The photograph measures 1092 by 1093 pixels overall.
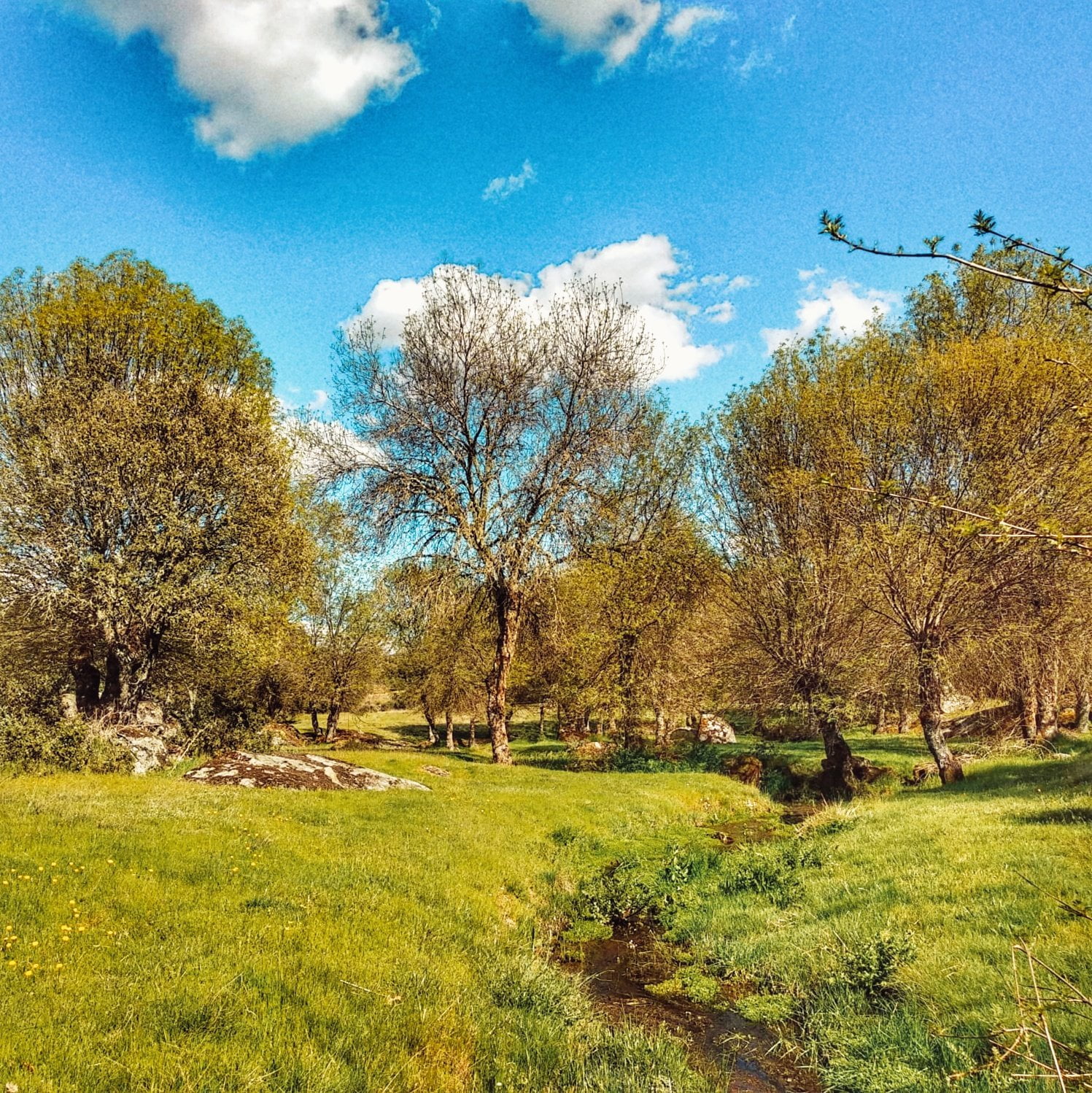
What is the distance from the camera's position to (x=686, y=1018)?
845cm

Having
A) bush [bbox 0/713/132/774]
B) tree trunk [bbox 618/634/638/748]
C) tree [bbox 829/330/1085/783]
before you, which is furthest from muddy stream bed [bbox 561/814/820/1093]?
tree trunk [bbox 618/634/638/748]

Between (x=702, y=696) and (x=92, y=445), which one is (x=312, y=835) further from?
(x=702, y=696)

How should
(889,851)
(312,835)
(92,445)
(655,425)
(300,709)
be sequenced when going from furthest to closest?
1. (300,709)
2. (655,425)
3. (92,445)
4. (889,851)
5. (312,835)

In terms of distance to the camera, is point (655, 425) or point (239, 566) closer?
point (239, 566)

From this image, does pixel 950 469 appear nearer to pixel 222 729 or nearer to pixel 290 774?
pixel 290 774

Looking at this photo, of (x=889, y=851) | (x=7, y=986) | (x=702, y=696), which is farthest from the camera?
(x=702, y=696)

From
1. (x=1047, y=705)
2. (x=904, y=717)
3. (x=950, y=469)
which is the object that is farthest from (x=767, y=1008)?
(x=904, y=717)

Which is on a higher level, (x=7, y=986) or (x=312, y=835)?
(x=7, y=986)

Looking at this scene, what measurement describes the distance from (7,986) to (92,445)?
1937cm

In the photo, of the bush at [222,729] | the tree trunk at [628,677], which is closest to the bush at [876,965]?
the bush at [222,729]

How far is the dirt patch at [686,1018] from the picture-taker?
701 centimetres

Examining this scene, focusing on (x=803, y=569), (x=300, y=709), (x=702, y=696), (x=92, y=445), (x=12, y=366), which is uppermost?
(x=12, y=366)

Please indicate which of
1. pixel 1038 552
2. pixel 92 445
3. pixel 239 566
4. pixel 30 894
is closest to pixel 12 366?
pixel 92 445

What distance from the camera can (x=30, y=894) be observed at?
707 centimetres
